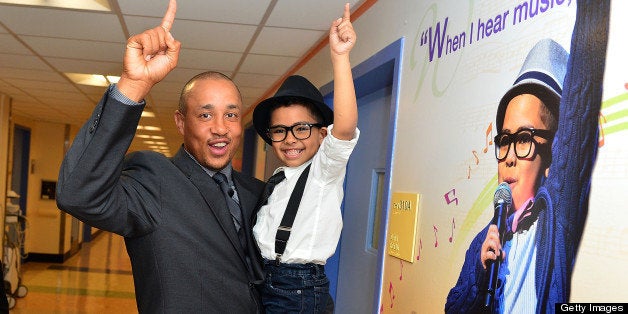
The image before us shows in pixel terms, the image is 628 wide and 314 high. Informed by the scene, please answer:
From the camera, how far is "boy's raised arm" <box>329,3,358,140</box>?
57.3 inches

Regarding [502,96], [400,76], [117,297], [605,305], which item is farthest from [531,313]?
[117,297]

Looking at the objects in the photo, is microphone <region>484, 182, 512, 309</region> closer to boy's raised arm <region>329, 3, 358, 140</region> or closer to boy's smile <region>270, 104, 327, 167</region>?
boy's raised arm <region>329, 3, 358, 140</region>

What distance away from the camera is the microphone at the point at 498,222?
4.56ft

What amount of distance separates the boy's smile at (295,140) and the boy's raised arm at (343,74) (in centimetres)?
34

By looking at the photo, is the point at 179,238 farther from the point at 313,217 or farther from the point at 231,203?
the point at 313,217

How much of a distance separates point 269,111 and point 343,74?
0.57 m

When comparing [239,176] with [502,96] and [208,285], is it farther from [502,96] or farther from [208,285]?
[502,96]

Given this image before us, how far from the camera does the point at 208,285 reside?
4.42 ft

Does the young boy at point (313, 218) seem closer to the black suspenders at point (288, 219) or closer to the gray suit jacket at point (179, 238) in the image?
the black suspenders at point (288, 219)

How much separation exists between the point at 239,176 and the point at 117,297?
5.77 metres

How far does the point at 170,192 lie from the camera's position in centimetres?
136

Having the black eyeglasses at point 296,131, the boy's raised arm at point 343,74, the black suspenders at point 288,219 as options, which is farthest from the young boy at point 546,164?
the black eyeglasses at point 296,131

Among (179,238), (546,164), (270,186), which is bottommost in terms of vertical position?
(179,238)

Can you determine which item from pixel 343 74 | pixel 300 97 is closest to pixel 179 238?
pixel 343 74
